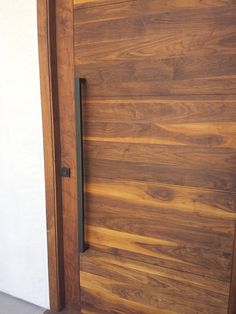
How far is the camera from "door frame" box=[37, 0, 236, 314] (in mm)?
1259

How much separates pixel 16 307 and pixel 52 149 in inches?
39.5

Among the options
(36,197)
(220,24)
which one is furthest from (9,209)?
(220,24)

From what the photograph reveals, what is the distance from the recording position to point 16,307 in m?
1.63

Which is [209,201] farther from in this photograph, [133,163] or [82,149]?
[82,149]

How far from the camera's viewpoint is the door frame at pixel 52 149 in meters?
1.26

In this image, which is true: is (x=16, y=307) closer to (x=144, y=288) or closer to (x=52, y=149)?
(x=144, y=288)

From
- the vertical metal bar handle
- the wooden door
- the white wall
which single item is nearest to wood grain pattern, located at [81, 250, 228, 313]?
the wooden door

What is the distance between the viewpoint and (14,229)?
1588 millimetres

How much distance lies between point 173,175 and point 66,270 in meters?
0.82

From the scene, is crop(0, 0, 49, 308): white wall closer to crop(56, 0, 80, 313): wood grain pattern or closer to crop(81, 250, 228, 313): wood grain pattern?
crop(56, 0, 80, 313): wood grain pattern

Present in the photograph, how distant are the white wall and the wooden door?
7.7 inches

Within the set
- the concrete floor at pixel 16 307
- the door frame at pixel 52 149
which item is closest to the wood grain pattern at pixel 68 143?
the door frame at pixel 52 149

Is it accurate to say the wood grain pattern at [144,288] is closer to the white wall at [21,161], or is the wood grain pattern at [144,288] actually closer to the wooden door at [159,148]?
the wooden door at [159,148]

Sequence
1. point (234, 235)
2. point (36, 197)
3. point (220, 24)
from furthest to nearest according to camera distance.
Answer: point (36, 197) < point (234, 235) < point (220, 24)
